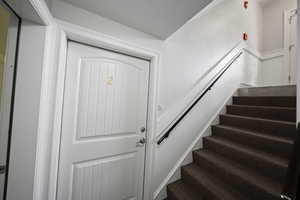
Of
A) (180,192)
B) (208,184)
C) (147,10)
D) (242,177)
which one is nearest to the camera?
(147,10)

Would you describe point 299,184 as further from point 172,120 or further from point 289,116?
point 289,116

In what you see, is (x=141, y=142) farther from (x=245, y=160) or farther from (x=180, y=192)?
(x=245, y=160)

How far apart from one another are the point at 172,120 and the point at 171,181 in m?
0.79

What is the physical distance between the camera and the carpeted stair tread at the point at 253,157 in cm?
118

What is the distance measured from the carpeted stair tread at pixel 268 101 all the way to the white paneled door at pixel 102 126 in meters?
1.96

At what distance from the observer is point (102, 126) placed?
1.25m

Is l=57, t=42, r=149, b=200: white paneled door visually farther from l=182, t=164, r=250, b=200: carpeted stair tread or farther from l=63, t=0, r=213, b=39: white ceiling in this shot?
l=182, t=164, r=250, b=200: carpeted stair tread

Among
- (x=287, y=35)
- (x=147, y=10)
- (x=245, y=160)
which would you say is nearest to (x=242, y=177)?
(x=245, y=160)

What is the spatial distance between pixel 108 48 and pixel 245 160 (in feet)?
6.23

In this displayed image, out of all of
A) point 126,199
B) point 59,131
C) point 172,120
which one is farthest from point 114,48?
point 126,199

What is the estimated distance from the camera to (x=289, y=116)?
163 centimetres

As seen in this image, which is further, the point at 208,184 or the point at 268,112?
the point at 268,112

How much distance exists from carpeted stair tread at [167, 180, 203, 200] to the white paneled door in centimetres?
37

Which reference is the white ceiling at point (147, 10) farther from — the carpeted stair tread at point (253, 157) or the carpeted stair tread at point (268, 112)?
the carpeted stair tread at point (268, 112)
